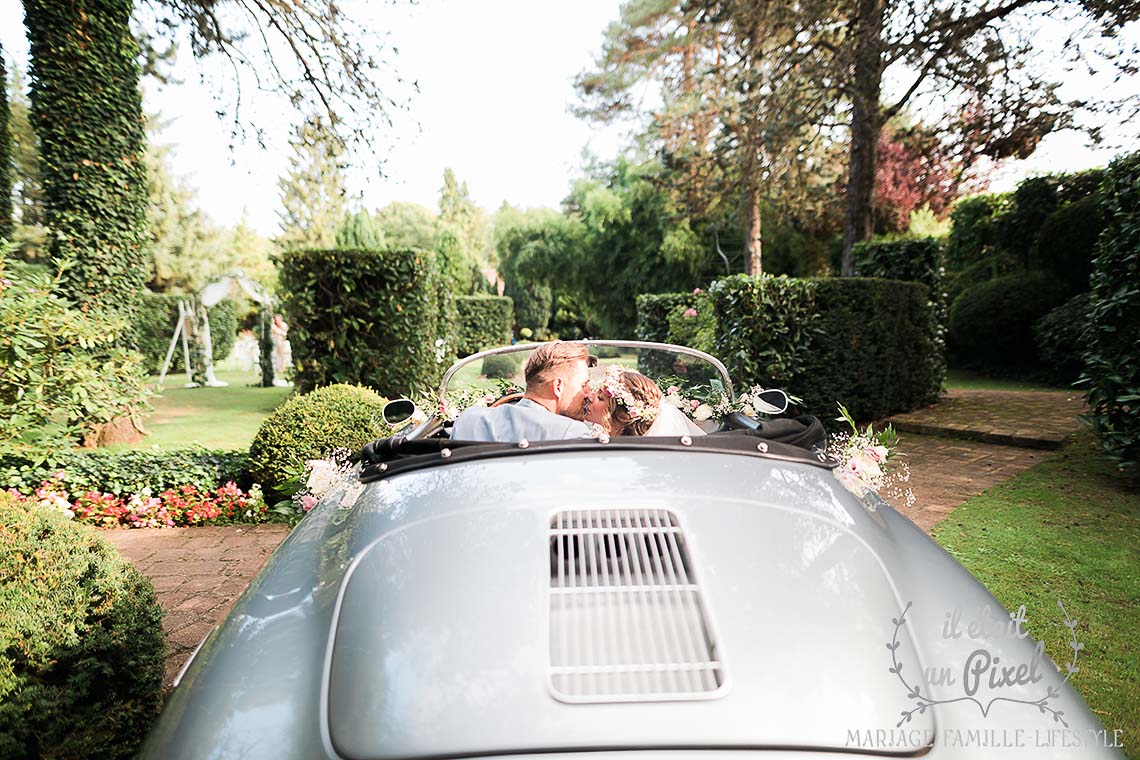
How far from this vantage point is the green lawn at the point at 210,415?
9.30m

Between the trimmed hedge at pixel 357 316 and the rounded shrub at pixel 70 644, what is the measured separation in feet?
19.1

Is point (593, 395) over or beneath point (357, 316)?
beneath

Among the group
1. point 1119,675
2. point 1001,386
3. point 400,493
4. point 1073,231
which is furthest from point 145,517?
point 1073,231

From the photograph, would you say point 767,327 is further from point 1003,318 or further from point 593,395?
Result: point 1003,318

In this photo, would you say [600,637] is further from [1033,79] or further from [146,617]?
[1033,79]

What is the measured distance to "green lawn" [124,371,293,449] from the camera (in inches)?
366

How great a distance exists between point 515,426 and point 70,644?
1525 mm

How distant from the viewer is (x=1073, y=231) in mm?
12930

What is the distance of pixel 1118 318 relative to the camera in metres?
5.53

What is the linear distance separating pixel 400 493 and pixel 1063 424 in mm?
9328

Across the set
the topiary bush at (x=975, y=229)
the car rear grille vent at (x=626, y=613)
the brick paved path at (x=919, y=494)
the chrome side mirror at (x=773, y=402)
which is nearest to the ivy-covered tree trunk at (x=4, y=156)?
the brick paved path at (x=919, y=494)

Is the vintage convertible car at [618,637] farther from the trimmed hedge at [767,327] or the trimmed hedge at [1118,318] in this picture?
the trimmed hedge at [767,327]

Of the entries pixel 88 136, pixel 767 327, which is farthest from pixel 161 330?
pixel 767 327

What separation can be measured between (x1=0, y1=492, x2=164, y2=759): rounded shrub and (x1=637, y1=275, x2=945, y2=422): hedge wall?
22.8 feet
